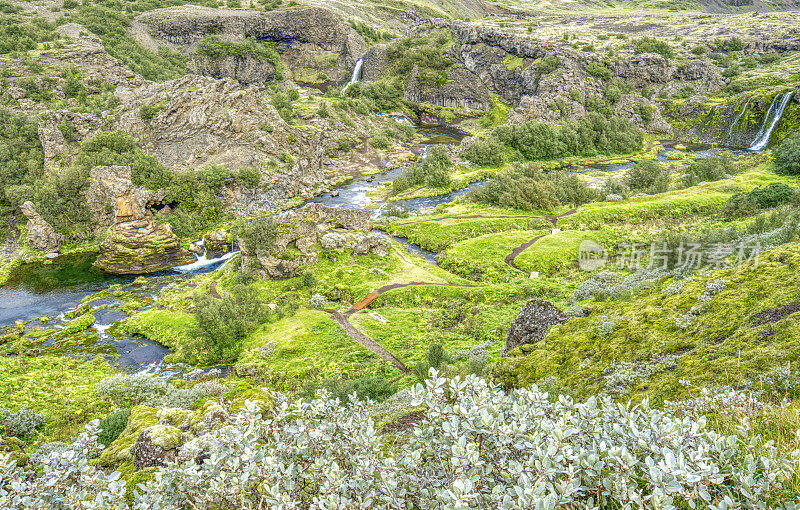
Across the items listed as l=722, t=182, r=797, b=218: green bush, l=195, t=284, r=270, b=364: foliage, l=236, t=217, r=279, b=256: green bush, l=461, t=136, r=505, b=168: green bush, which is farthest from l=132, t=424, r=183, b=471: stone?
l=461, t=136, r=505, b=168: green bush

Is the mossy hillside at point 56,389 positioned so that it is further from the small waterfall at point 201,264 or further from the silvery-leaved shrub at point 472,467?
the silvery-leaved shrub at point 472,467

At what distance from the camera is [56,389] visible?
25.1 m

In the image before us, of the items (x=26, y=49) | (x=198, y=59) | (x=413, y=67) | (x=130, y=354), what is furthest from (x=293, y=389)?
(x=198, y=59)

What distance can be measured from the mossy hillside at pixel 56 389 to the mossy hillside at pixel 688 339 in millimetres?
22221

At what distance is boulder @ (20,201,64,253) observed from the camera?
162 feet

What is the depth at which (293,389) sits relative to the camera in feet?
78.9

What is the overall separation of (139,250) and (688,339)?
49.7m

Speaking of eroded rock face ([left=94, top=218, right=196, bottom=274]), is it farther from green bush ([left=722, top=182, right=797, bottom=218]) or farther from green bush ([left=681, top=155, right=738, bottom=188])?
green bush ([left=681, top=155, right=738, bottom=188])

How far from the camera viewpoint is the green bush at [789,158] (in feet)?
168

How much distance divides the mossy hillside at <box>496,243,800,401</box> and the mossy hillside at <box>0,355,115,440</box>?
72.9 ft

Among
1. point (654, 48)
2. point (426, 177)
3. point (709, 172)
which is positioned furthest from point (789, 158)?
point (654, 48)

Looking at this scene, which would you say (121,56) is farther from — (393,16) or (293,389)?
(393,16)

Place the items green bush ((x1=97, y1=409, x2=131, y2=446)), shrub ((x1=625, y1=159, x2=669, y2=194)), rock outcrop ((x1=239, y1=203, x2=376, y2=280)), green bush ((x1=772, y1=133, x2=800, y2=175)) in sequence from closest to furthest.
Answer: green bush ((x1=97, y1=409, x2=131, y2=446)) < rock outcrop ((x1=239, y1=203, x2=376, y2=280)) < green bush ((x1=772, y1=133, x2=800, y2=175)) < shrub ((x1=625, y1=159, x2=669, y2=194))

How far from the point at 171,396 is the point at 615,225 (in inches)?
1785
